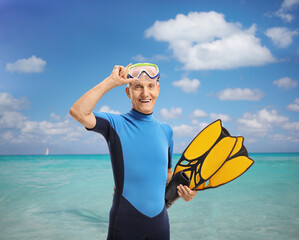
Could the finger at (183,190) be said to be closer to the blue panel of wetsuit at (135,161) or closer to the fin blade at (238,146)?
the blue panel of wetsuit at (135,161)

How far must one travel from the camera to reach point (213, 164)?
203 cm

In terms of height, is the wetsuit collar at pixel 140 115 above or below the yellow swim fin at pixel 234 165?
above

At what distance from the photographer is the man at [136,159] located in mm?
1725

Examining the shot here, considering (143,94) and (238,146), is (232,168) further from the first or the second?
(143,94)

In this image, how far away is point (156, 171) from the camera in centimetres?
185

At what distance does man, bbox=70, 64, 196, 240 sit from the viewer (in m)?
1.72

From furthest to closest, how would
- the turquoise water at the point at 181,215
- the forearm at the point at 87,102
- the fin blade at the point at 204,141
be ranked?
1. the turquoise water at the point at 181,215
2. the fin blade at the point at 204,141
3. the forearm at the point at 87,102

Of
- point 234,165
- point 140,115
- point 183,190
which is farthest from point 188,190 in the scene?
point 140,115

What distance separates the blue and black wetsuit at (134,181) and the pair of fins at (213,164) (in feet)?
0.44

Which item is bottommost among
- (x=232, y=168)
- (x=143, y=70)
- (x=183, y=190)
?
(x=183, y=190)

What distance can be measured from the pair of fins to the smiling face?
0.48m

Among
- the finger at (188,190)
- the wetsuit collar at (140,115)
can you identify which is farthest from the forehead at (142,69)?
the finger at (188,190)

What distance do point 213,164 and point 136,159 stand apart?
588mm

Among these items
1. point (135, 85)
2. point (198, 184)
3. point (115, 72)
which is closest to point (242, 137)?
point (198, 184)
